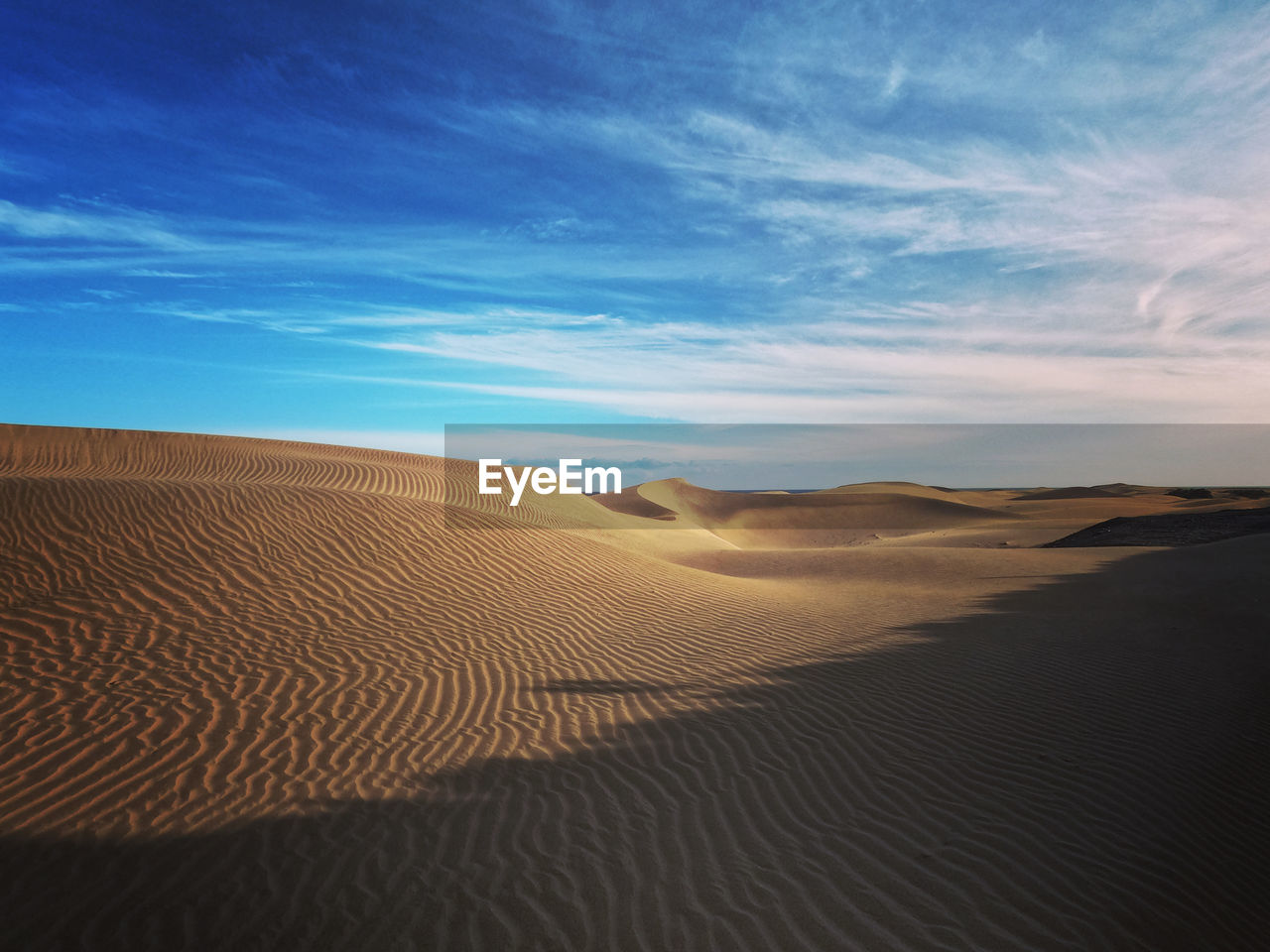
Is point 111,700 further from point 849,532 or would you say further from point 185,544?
point 849,532

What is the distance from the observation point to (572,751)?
6230 mm

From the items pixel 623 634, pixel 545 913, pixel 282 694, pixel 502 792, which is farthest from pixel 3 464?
pixel 545 913

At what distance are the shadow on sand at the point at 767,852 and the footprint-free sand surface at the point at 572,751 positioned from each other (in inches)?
1.0

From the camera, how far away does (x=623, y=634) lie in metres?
10.6

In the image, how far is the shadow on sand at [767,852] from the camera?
12.3ft

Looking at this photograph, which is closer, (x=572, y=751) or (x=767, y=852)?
(x=767, y=852)

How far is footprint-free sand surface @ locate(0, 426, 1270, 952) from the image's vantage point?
392 centimetres

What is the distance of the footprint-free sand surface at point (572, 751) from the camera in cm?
392

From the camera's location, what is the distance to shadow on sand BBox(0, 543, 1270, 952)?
3.76m

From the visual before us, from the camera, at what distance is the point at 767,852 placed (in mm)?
4484

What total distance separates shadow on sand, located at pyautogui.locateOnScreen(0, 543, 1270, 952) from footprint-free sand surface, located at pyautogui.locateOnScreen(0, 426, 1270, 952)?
0.08ft

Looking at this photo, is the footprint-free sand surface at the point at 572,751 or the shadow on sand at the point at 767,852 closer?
the shadow on sand at the point at 767,852

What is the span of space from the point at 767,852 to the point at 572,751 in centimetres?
233

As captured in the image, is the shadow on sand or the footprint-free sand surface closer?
the shadow on sand
